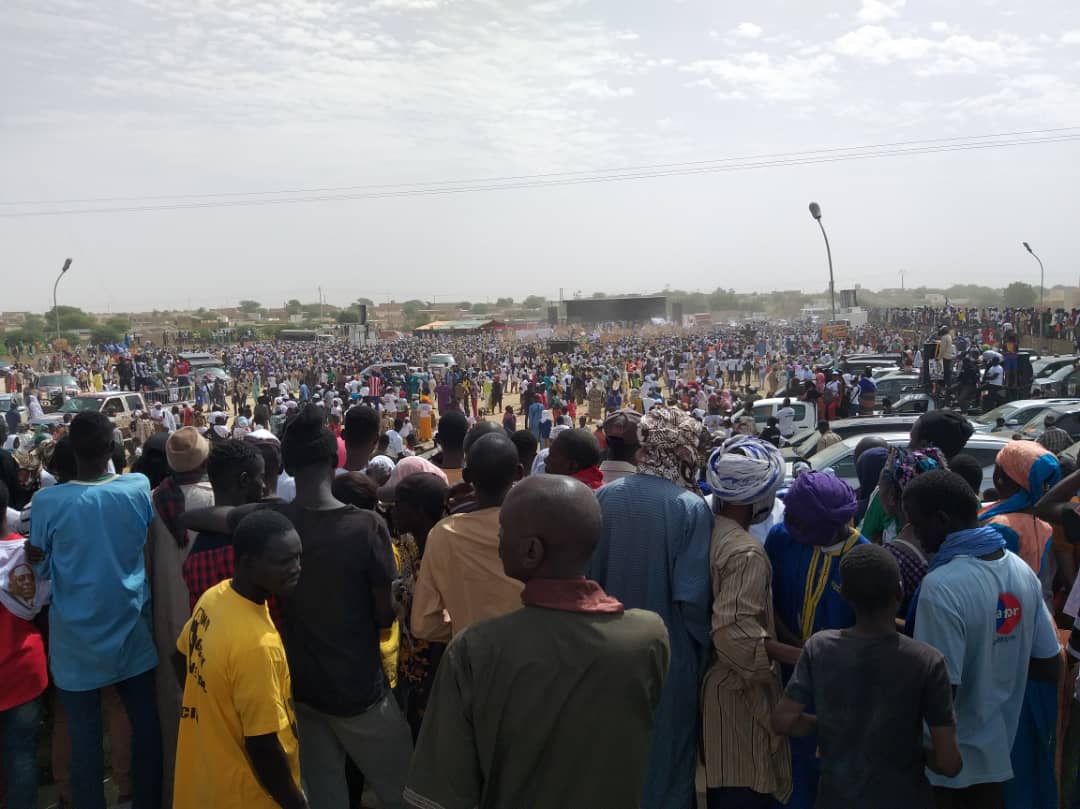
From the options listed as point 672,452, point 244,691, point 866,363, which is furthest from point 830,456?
point 866,363

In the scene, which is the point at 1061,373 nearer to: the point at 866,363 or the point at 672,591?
the point at 866,363

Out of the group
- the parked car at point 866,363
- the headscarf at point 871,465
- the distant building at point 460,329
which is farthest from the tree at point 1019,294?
the headscarf at point 871,465

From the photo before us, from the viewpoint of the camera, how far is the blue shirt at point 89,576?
342cm

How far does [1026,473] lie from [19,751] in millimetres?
4399

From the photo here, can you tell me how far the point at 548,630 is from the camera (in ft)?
5.81

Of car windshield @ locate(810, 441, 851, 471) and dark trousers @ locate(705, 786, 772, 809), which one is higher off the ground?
car windshield @ locate(810, 441, 851, 471)

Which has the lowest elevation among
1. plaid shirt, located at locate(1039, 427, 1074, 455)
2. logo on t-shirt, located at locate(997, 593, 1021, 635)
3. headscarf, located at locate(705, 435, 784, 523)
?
logo on t-shirt, located at locate(997, 593, 1021, 635)

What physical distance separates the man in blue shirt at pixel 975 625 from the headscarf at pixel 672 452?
74 centimetres

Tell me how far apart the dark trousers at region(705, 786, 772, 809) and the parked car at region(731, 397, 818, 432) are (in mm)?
11654

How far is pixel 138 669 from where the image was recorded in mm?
3555

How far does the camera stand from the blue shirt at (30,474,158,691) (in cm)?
342

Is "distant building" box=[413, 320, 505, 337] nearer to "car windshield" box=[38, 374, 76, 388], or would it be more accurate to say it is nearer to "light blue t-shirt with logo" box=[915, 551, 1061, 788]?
"car windshield" box=[38, 374, 76, 388]

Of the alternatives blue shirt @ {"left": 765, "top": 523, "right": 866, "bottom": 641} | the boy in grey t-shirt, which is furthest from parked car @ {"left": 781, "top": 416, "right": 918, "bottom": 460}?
the boy in grey t-shirt

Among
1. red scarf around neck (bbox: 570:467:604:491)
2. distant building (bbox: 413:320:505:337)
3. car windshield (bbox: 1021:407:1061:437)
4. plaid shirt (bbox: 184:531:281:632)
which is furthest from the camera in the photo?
distant building (bbox: 413:320:505:337)
